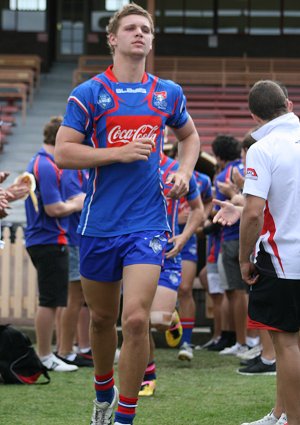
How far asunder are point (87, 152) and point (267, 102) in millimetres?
996

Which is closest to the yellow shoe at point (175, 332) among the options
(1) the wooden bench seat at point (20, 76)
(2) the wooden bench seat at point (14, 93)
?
(2) the wooden bench seat at point (14, 93)

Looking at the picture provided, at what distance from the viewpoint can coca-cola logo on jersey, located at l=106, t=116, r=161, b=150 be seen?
5344 mm

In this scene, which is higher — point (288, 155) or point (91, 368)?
point (288, 155)

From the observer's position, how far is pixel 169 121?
5.61 m

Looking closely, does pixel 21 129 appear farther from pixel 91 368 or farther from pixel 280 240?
pixel 280 240

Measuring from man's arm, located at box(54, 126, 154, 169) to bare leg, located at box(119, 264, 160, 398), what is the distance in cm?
58

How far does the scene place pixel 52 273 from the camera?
853cm

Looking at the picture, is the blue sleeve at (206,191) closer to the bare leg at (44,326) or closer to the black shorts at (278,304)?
the bare leg at (44,326)

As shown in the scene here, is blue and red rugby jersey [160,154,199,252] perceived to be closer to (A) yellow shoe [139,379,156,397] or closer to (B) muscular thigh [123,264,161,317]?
(A) yellow shoe [139,379,156,397]

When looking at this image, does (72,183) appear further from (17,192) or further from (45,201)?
(17,192)

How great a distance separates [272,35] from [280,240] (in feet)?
90.4

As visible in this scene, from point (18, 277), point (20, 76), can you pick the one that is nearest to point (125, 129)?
point (18, 277)

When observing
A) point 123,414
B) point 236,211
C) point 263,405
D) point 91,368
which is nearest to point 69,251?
point 91,368

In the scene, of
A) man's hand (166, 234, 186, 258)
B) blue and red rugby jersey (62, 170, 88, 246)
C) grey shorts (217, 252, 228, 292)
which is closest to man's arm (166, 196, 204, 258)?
man's hand (166, 234, 186, 258)
